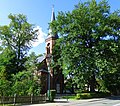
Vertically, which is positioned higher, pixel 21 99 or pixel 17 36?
pixel 17 36

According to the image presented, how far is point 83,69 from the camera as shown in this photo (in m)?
41.2

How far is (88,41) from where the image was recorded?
149 feet

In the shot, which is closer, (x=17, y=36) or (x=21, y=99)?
(x=21, y=99)

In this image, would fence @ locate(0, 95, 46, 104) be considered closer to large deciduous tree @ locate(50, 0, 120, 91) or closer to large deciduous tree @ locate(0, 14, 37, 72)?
large deciduous tree @ locate(50, 0, 120, 91)

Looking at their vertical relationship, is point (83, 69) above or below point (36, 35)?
below

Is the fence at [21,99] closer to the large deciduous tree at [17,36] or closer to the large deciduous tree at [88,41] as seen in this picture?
the large deciduous tree at [88,41]

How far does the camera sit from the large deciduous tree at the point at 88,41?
41188 millimetres

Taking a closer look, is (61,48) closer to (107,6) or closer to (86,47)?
(86,47)

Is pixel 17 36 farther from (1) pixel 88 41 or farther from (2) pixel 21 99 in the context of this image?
(2) pixel 21 99

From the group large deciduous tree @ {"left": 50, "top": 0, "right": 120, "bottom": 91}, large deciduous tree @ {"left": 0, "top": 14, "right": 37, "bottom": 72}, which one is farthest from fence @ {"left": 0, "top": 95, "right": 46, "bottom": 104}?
large deciduous tree @ {"left": 0, "top": 14, "right": 37, "bottom": 72}

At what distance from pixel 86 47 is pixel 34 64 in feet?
33.4

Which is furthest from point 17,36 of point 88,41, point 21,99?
point 21,99

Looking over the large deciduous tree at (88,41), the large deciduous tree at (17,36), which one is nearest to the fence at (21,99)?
the large deciduous tree at (88,41)

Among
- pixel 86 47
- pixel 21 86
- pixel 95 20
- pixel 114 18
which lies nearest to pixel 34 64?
pixel 21 86
